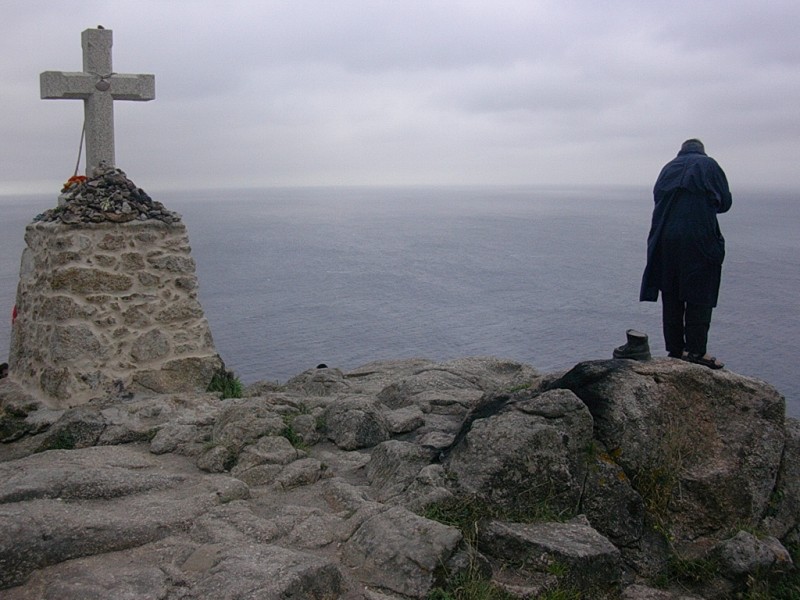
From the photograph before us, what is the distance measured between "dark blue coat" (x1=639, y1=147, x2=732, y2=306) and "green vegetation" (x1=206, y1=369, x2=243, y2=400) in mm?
5193

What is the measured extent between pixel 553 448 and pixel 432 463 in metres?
1.04

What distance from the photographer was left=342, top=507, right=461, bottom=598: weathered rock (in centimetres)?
530

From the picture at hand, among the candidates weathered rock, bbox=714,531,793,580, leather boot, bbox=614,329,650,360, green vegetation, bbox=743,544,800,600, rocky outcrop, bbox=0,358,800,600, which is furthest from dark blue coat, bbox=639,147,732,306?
green vegetation, bbox=743,544,800,600

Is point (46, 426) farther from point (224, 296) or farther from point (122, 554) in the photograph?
point (224, 296)

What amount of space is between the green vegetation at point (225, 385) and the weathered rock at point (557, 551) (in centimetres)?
501

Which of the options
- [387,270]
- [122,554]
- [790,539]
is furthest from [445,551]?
[387,270]

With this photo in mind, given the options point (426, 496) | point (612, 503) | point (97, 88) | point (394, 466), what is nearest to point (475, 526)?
point (426, 496)

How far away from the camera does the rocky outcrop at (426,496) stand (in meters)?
5.30

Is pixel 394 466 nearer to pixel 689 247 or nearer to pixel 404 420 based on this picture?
pixel 404 420

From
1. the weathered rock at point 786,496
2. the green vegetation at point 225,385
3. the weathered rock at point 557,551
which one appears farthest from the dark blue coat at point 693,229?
the green vegetation at point 225,385

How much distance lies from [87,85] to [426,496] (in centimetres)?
786

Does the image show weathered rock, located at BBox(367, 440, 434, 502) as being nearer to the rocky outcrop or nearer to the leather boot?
the rocky outcrop

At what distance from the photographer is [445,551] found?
5445 mm

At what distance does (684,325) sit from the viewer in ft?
27.7
